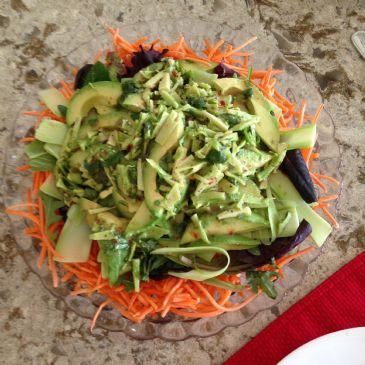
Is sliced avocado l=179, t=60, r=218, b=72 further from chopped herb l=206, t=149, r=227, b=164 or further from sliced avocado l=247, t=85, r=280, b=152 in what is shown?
chopped herb l=206, t=149, r=227, b=164

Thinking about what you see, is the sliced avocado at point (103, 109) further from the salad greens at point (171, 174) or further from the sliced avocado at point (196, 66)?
the sliced avocado at point (196, 66)

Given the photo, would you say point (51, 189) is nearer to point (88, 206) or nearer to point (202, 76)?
point (88, 206)

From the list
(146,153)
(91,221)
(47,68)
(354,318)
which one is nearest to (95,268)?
(91,221)

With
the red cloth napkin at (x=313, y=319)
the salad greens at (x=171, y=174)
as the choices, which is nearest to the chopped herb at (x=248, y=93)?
the salad greens at (x=171, y=174)

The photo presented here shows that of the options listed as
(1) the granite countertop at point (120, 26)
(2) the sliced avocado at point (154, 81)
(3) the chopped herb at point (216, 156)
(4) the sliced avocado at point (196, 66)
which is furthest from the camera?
(1) the granite countertop at point (120, 26)

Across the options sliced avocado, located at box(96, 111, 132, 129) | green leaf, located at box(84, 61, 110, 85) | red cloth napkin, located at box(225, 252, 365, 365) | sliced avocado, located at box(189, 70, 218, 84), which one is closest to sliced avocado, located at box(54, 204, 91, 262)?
sliced avocado, located at box(96, 111, 132, 129)

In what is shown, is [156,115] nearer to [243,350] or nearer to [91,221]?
[91,221]
